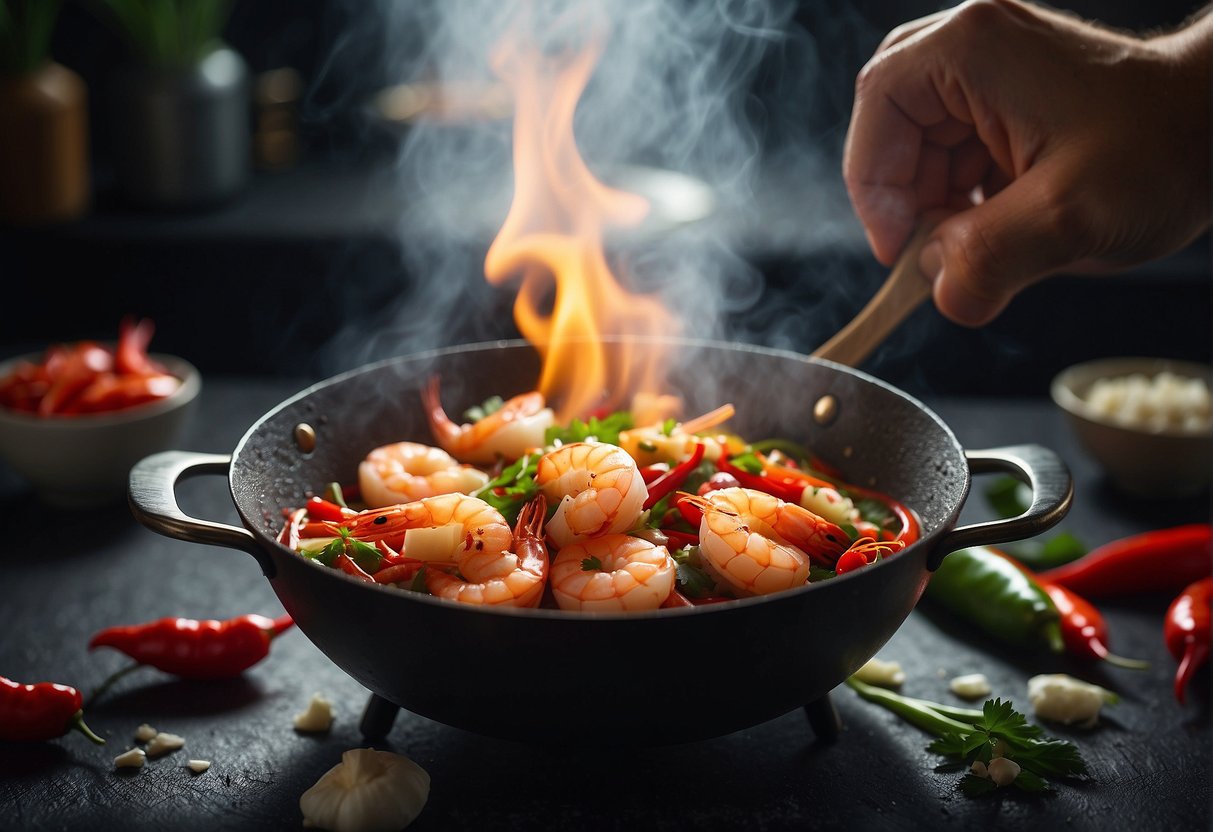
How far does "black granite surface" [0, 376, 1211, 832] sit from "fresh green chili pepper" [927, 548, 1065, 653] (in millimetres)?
38

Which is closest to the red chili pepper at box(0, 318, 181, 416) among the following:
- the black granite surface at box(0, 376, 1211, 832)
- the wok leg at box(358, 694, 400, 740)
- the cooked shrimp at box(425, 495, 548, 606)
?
the black granite surface at box(0, 376, 1211, 832)

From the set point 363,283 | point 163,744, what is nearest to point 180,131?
point 363,283

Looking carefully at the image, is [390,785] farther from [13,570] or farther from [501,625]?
[13,570]

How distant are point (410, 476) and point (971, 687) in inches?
39.8

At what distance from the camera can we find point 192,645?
6.31 feet

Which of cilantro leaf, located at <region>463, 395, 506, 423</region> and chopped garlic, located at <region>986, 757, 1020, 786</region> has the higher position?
cilantro leaf, located at <region>463, 395, 506, 423</region>

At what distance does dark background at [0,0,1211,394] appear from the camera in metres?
3.93

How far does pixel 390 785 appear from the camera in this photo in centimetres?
159

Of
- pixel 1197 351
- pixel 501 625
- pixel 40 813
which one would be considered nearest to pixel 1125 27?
pixel 1197 351

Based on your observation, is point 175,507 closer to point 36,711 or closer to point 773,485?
→ point 36,711

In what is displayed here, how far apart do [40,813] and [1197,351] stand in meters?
3.80

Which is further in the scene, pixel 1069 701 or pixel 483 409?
pixel 483 409

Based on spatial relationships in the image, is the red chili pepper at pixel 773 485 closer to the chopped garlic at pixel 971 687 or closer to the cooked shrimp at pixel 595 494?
the cooked shrimp at pixel 595 494

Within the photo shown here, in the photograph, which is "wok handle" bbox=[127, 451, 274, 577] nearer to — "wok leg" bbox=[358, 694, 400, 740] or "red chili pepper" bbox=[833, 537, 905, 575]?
"wok leg" bbox=[358, 694, 400, 740]
